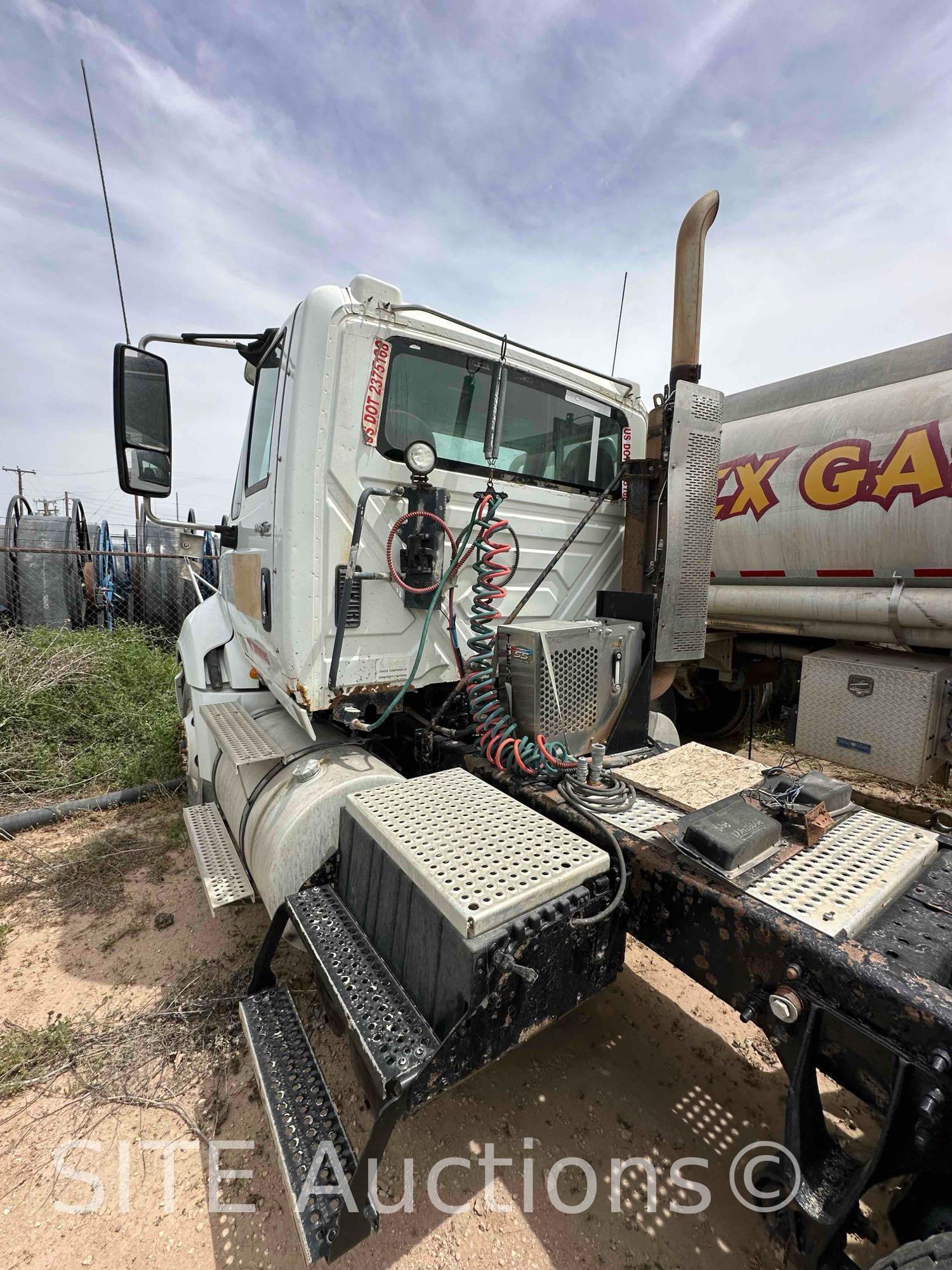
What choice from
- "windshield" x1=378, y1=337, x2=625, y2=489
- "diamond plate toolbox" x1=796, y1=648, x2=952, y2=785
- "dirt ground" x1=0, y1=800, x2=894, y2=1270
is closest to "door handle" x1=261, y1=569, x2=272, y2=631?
"windshield" x1=378, y1=337, x2=625, y2=489

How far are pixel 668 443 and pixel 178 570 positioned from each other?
348 inches

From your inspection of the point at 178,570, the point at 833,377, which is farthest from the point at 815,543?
the point at 178,570

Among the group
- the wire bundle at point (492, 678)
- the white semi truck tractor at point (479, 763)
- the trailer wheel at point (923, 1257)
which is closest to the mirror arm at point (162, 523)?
the white semi truck tractor at point (479, 763)

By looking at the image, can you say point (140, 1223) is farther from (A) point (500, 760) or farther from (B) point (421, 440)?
(B) point (421, 440)

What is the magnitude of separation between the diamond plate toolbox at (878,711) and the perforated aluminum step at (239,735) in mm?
3504

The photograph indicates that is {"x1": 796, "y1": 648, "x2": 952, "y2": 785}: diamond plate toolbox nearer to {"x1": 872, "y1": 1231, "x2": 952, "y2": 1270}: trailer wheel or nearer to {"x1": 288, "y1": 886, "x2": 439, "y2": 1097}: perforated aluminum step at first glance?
{"x1": 872, "y1": 1231, "x2": 952, "y2": 1270}: trailer wheel

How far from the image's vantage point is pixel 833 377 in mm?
4547

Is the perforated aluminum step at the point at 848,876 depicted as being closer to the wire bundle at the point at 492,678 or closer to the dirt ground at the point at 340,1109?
the wire bundle at the point at 492,678

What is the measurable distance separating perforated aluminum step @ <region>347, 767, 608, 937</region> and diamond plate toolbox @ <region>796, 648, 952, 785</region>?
2.79 meters

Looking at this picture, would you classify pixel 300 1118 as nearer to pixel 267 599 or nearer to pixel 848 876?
pixel 848 876

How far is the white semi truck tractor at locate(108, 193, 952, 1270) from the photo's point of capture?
145 cm

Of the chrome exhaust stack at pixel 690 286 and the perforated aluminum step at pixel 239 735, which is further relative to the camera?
the chrome exhaust stack at pixel 690 286

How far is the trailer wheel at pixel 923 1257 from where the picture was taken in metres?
1.09

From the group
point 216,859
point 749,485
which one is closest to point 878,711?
point 749,485
